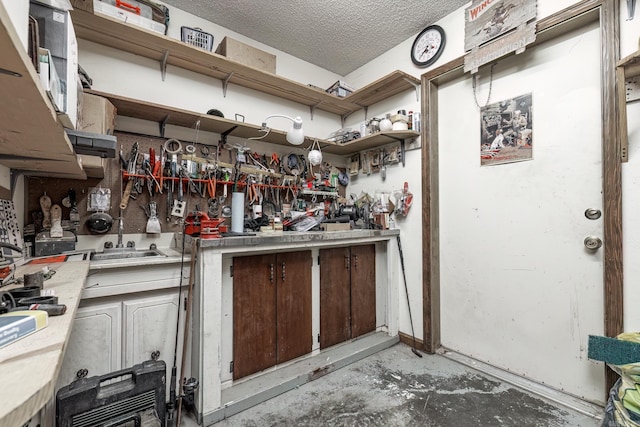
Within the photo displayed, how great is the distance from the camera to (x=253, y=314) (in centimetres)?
204

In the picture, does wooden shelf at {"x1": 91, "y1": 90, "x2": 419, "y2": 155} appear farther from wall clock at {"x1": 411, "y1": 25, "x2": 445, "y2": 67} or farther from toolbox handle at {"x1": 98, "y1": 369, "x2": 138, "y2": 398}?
toolbox handle at {"x1": 98, "y1": 369, "x2": 138, "y2": 398}

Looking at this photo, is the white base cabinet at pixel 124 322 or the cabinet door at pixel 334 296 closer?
the white base cabinet at pixel 124 322

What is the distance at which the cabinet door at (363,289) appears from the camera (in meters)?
2.65

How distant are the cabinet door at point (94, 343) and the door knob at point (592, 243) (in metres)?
2.86

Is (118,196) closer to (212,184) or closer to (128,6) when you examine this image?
(212,184)

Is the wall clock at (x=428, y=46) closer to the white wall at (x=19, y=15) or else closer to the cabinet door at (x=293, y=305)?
the cabinet door at (x=293, y=305)

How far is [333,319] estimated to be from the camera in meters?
2.49

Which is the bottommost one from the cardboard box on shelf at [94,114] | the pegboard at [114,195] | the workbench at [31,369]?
the workbench at [31,369]

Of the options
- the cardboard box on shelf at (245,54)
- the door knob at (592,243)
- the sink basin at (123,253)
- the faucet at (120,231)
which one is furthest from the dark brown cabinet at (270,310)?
the door knob at (592,243)

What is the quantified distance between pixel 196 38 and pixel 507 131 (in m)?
2.53

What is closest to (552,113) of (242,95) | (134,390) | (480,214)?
(480,214)

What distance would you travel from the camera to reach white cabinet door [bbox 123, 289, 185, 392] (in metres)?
1.66

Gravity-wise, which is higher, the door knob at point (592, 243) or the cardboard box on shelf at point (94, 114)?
the cardboard box on shelf at point (94, 114)

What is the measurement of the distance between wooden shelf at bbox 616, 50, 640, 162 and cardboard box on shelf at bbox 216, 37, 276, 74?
232 cm
